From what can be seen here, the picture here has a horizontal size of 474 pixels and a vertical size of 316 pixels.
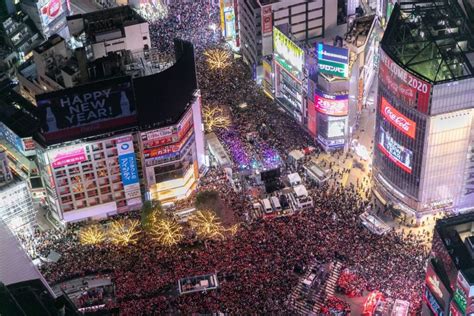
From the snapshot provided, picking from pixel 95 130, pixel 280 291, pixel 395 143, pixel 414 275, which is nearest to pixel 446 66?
pixel 395 143

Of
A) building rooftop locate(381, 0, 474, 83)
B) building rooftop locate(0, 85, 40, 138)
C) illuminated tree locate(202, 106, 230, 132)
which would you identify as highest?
building rooftop locate(381, 0, 474, 83)

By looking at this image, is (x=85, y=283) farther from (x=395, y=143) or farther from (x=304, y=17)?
(x=304, y=17)

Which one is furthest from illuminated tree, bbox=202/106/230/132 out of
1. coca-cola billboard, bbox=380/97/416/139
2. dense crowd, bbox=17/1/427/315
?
coca-cola billboard, bbox=380/97/416/139

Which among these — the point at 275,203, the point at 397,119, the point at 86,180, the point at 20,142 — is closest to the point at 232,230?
the point at 275,203

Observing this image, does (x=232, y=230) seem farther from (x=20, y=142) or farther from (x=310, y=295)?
(x=20, y=142)

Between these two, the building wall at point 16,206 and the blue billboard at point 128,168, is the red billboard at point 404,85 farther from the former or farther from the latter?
the building wall at point 16,206

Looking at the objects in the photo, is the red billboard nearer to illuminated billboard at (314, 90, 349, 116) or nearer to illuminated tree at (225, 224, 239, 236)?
illuminated billboard at (314, 90, 349, 116)
